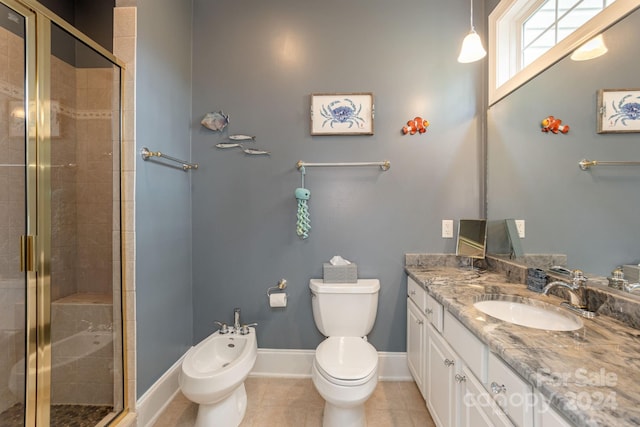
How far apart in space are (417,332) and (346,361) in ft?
1.78

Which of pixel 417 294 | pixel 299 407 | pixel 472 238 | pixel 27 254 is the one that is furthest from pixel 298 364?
pixel 27 254

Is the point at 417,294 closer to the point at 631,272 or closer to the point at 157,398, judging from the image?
the point at 631,272

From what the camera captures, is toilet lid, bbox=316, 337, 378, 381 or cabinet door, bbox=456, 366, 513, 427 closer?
cabinet door, bbox=456, 366, 513, 427

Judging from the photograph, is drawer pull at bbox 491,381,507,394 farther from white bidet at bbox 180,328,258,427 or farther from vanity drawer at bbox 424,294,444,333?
white bidet at bbox 180,328,258,427

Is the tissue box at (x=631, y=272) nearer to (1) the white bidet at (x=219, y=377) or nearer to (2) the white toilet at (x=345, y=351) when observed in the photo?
(2) the white toilet at (x=345, y=351)

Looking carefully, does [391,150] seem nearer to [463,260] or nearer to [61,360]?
[463,260]

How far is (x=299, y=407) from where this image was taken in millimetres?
1702

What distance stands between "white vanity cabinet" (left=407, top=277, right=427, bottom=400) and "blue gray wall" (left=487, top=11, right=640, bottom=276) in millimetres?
687

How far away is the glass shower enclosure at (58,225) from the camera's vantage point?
1114 mm

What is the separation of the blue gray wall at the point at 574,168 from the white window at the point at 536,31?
6 centimetres

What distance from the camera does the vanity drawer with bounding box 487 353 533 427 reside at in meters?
0.74

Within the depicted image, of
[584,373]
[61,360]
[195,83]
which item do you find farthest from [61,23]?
[584,373]

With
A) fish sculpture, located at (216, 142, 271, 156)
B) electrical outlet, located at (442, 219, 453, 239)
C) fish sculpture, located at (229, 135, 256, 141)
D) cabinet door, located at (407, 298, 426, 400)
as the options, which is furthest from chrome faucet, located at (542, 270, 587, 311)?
fish sculpture, located at (229, 135, 256, 141)

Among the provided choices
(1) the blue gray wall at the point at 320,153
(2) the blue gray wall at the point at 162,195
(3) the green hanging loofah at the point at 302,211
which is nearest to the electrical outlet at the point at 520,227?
(1) the blue gray wall at the point at 320,153
